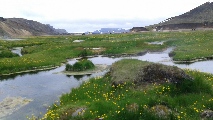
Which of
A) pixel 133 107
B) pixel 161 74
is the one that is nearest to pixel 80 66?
pixel 161 74

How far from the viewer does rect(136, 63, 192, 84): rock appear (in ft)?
62.2

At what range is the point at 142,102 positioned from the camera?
1669 centimetres

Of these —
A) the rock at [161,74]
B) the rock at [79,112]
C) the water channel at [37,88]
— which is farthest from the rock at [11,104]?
the rock at [161,74]

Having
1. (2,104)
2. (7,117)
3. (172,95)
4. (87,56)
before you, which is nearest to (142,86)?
(172,95)

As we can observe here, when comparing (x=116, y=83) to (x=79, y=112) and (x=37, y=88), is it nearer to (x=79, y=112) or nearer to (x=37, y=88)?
(x=79, y=112)

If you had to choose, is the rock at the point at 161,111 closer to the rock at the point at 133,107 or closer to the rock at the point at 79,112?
the rock at the point at 133,107

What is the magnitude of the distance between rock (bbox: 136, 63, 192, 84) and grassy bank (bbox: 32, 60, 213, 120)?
0.51m

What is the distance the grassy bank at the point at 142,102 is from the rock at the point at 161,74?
0.51 metres

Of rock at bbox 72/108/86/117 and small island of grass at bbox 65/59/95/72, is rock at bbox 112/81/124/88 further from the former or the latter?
small island of grass at bbox 65/59/95/72

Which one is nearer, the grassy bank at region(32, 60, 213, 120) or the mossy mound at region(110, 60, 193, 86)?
the grassy bank at region(32, 60, 213, 120)

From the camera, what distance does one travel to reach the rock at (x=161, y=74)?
1897 cm

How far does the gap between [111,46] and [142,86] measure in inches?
1684

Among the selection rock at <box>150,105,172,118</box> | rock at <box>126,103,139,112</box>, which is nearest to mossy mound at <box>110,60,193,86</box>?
rock at <box>150,105,172,118</box>

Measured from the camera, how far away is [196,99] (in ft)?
56.5
